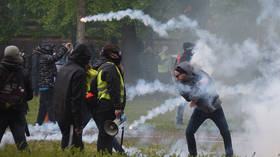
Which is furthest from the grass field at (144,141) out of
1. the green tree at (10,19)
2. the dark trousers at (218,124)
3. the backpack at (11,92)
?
the green tree at (10,19)

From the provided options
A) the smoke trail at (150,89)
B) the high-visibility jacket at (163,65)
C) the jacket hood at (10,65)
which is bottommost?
the smoke trail at (150,89)

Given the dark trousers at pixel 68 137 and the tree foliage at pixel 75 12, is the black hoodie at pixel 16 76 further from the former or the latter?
the tree foliage at pixel 75 12

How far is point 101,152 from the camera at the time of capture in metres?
7.19

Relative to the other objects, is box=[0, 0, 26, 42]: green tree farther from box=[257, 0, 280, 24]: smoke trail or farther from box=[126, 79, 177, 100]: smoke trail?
box=[257, 0, 280, 24]: smoke trail

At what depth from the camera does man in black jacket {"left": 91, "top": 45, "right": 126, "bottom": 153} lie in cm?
754

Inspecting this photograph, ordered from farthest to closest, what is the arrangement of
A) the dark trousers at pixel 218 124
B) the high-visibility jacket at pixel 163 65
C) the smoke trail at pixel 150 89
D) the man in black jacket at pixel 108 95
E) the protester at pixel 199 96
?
the high-visibility jacket at pixel 163 65
the smoke trail at pixel 150 89
the dark trousers at pixel 218 124
the protester at pixel 199 96
the man in black jacket at pixel 108 95

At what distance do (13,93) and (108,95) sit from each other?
55.4 inches

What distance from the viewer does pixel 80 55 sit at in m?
7.40

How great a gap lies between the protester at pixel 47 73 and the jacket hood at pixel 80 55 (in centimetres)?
428

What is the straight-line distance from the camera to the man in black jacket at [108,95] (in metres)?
7.54

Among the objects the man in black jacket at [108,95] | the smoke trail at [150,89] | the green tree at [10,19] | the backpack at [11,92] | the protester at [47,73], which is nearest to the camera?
the backpack at [11,92]

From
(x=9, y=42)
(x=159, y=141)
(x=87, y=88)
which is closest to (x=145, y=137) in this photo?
(x=159, y=141)

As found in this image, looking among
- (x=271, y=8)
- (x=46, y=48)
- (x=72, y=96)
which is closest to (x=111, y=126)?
(x=72, y=96)

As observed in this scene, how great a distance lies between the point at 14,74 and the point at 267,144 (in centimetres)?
554
